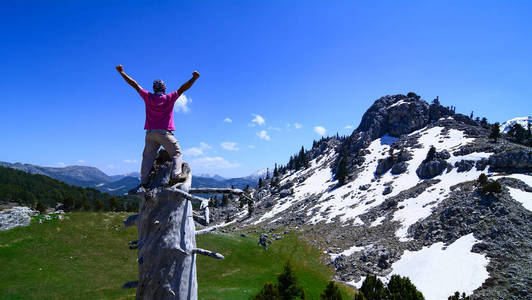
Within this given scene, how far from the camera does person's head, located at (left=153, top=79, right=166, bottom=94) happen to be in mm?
5172

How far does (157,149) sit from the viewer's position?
507 centimetres

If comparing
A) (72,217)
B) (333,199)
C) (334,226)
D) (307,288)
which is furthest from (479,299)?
(72,217)

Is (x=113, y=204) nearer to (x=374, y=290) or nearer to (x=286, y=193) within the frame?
(x=286, y=193)

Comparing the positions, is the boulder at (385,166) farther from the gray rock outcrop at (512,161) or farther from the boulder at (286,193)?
the boulder at (286,193)

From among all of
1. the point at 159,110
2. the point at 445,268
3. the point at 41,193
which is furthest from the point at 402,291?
the point at 41,193

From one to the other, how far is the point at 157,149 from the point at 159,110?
0.80 m

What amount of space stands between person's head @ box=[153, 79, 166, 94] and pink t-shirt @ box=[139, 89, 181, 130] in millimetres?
170

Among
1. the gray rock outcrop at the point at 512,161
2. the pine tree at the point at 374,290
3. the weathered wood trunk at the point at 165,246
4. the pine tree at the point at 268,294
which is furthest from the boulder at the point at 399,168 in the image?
the weathered wood trunk at the point at 165,246

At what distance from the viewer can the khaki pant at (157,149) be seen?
4.81 metres

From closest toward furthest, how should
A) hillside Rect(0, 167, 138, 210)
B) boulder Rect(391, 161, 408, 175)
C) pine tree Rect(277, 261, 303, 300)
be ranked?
pine tree Rect(277, 261, 303, 300) → boulder Rect(391, 161, 408, 175) → hillside Rect(0, 167, 138, 210)

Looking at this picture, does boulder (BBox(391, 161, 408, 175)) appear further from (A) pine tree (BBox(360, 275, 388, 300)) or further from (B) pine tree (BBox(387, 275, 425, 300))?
(B) pine tree (BBox(387, 275, 425, 300))

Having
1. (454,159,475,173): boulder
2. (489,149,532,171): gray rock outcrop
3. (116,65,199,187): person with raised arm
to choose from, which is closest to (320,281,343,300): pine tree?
(116,65,199,187): person with raised arm

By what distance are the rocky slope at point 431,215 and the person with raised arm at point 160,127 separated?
128ft

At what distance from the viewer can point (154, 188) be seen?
14.9 ft
